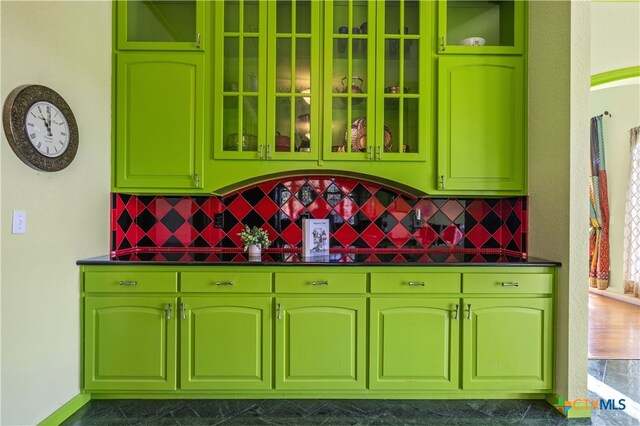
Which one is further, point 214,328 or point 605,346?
point 605,346

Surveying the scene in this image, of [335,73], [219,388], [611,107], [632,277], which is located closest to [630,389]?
[219,388]

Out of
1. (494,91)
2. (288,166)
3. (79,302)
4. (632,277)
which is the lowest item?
(632,277)

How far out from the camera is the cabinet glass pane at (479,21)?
2406 millimetres

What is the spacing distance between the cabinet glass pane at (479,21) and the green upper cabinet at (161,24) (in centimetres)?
166

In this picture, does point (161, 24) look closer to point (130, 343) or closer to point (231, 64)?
point (231, 64)

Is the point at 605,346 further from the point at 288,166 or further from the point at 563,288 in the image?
the point at 288,166

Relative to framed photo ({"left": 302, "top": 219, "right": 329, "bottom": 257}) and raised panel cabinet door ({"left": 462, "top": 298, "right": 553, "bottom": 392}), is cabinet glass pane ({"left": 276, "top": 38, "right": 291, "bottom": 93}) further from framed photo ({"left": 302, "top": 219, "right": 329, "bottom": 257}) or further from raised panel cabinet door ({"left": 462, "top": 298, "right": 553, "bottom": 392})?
raised panel cabinet door ({"left": 462, "top": 298, "right": 553, "bottom": 392})

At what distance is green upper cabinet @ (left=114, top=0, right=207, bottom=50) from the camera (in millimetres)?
2256

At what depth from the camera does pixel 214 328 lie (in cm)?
206

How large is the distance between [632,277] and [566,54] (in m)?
4.12

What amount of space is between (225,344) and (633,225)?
537 centimetres

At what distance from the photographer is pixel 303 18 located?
2307mm

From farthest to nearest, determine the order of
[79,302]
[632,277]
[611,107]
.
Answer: [611,107]
[632,277]
[79,302]

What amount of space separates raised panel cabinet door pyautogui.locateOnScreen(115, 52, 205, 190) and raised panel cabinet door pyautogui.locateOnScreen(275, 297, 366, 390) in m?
1.06
